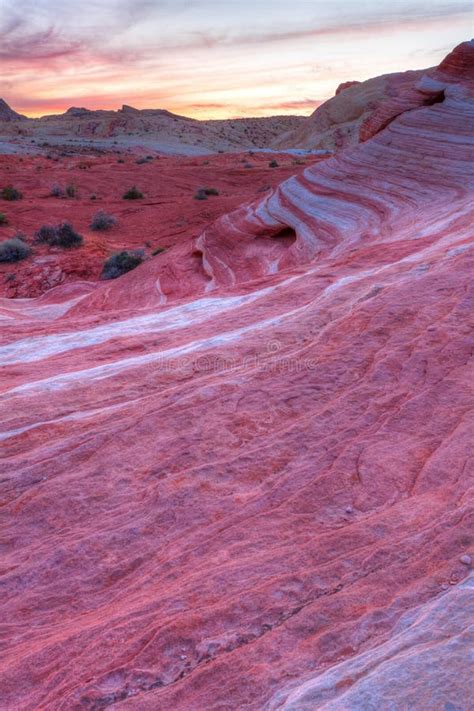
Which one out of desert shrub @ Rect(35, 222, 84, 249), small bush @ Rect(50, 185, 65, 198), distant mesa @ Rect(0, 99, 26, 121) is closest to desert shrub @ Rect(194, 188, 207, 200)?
small bush @ Rect(50, 185, 65, 198)

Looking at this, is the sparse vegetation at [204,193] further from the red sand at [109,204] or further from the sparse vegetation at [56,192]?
the sparse vegetation at [56,192]

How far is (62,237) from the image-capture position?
2002 cm

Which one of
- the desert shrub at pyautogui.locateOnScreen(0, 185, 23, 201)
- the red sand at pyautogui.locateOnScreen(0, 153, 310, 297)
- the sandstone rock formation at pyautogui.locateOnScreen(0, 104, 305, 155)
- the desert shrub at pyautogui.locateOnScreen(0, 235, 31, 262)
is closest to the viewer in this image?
the red sand at pyautogui.locateOnScreen(0, 153, 310, 297)

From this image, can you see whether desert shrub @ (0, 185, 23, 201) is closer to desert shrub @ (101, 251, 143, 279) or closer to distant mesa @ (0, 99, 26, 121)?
desert shrub @ (101, 251, 143, 279)

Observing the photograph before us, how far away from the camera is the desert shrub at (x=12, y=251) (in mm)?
18500

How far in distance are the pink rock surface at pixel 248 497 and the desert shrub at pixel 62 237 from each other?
497 inches

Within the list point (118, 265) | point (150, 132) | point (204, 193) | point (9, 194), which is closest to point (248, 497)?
point (118, 265)

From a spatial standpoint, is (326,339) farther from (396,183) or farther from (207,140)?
(207,140)

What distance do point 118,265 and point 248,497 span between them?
1365 cm

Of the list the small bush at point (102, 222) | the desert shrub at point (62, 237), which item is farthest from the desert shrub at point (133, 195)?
the desert shrub at point (62, 237)

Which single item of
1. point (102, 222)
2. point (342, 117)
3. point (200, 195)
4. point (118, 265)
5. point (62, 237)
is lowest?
point (118, 265)

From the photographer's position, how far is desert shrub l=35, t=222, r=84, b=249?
65.7ft

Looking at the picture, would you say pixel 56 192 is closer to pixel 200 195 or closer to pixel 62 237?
pixel 200 195

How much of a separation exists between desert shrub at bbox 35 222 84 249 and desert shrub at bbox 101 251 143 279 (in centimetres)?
356
